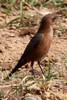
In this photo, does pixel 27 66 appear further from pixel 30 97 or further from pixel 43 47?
pixel 30 97

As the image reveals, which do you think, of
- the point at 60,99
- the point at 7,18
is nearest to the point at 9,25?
the point at 7,18

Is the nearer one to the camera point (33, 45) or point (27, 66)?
point (33, 45)

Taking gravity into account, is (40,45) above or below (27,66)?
above

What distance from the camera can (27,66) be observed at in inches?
394

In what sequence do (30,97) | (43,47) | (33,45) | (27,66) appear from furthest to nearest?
(27,66)
(33,45)
(43,47)
(30,97)

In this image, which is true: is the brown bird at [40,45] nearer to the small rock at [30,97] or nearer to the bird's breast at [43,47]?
the bird's breast at [43,47]

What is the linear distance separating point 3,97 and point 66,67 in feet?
5.61

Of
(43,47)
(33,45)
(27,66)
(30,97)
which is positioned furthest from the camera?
(27,66)

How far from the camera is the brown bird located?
9328mm

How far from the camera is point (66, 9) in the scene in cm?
1196

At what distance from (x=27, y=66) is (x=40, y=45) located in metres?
0.76

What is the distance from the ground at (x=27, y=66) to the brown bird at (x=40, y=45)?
0.19 metres

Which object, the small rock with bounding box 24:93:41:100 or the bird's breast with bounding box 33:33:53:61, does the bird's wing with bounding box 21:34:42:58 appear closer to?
the bird's breast with bounding box 33:33:53:61

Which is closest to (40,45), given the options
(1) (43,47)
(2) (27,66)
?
(1) (43,47)
